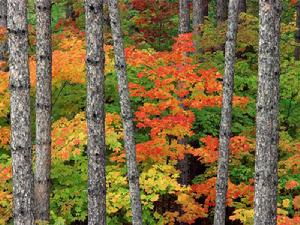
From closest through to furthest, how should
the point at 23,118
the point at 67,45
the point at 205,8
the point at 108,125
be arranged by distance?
the point at 23,118
the point at 108,125
the point at 67,45
the point at 205,8

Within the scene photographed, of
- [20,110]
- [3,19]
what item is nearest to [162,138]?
[20,110]

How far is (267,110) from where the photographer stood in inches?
306

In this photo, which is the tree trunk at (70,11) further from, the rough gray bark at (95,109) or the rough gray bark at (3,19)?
the rough gray bark at (95,109)

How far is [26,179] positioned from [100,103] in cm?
182

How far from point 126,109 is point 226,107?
2.35 metres

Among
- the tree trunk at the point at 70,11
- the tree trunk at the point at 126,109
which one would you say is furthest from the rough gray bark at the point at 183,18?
the tree trunk at the point at 70,11

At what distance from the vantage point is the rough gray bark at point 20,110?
765cm

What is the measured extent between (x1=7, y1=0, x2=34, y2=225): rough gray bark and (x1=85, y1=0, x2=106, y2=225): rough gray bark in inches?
48.1

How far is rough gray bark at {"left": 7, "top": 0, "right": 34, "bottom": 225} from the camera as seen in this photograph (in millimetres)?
7648

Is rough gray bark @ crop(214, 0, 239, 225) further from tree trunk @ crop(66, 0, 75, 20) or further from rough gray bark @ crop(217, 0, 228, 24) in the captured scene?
tree trunk @ crop(66, 0, 75, 20)

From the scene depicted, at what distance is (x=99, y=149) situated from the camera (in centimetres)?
897

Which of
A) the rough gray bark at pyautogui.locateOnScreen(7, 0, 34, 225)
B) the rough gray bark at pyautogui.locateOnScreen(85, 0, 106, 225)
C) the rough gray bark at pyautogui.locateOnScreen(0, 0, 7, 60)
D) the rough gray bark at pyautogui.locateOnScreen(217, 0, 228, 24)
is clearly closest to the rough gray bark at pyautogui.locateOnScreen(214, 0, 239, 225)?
the rough gray bark at pyautogui.locateOnScreen(85, 0, 106, 225)

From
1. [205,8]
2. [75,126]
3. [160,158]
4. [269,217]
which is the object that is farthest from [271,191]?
[205,8]

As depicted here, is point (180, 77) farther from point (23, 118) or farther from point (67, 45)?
point (23, 118)
